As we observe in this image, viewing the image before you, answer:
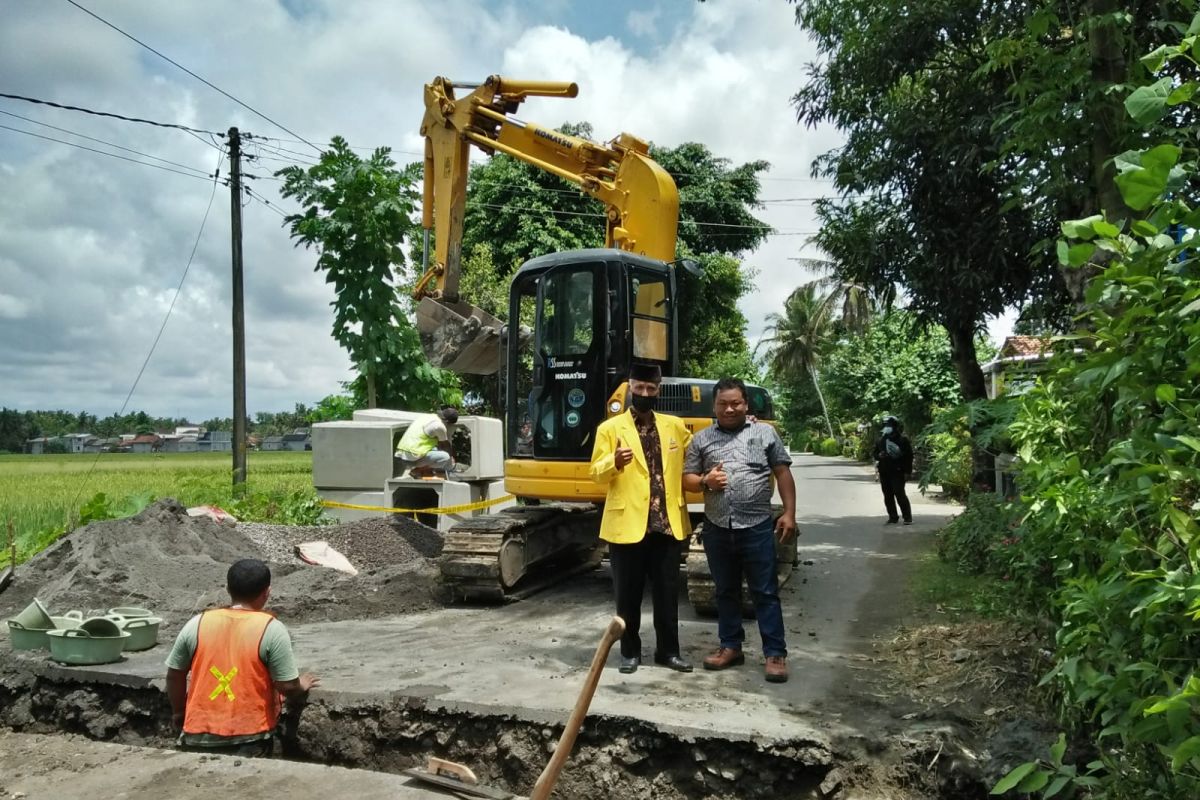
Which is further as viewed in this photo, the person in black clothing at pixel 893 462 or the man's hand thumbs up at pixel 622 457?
the person in black clothing at pixel 893 462

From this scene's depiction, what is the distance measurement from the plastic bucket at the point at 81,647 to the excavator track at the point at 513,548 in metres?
2.78

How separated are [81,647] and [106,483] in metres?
15.1

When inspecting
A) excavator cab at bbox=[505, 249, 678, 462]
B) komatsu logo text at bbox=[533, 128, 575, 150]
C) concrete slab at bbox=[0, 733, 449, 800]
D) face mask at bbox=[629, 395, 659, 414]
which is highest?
komatsu logo text at bbox=[533, 128, 575, 150]

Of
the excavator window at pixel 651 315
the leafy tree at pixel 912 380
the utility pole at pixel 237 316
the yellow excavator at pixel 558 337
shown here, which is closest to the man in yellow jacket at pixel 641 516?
the yellow excavator at pixel 558 337

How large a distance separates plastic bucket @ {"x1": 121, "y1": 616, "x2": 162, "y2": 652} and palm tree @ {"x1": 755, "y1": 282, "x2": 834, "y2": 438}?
157 ft

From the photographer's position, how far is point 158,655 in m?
6.23

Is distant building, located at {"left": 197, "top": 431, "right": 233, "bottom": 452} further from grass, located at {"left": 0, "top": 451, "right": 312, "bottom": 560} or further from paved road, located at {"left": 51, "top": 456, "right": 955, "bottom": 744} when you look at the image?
paved road, located at {"left": 51, "top": 456, "right": 955, "bottom": 744}

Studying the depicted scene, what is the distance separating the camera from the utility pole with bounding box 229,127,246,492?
17438 millimetres

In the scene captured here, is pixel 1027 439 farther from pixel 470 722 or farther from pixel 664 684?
pixel 470 722

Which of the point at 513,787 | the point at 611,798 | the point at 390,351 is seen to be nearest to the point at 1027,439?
the point at 611,798

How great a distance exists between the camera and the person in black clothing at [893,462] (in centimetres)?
1353

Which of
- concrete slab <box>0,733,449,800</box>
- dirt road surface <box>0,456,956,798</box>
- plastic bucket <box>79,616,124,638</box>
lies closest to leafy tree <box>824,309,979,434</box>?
dirt road surface <box>0,456,956,798</box>

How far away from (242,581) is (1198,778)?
142 inches

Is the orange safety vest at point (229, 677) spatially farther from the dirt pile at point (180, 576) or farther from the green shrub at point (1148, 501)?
the dirt pile at point (180, 576)
